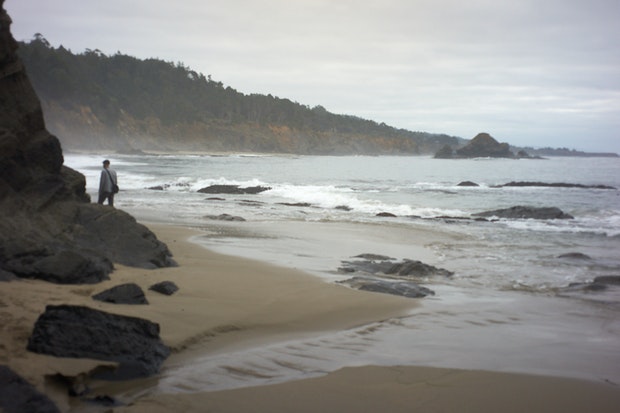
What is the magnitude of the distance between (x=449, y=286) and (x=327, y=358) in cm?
386

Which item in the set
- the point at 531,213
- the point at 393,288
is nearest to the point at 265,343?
the point at 393,288

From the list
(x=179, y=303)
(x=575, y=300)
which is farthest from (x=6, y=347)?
(x=575, y=300)

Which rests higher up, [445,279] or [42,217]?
[42,217]

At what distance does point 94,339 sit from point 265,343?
4.82ft

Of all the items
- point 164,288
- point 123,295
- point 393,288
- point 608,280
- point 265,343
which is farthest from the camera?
point 608,280

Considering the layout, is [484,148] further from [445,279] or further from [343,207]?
→ [445,279]

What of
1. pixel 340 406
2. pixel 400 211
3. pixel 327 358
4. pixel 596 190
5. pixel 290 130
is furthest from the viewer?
pixel 290 130

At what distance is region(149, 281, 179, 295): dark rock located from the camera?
6.03m

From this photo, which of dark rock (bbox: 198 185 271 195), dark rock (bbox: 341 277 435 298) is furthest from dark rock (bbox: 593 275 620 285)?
dark rock (bbox: 198 185 271 195)

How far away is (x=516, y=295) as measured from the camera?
752 cm

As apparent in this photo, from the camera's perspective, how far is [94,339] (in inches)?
153

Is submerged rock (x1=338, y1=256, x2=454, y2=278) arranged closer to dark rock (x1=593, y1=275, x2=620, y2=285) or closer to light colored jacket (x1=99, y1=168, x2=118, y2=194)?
dark rock (x1=593, y1=275, x2=620, y2=285)

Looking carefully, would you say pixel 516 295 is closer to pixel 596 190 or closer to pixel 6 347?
pixel 6 347

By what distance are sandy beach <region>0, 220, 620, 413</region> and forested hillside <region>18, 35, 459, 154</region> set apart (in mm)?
84264
